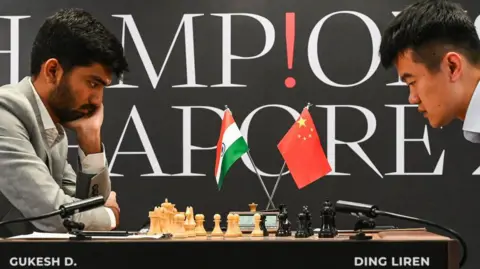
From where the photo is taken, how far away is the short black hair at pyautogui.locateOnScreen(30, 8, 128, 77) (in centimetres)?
277

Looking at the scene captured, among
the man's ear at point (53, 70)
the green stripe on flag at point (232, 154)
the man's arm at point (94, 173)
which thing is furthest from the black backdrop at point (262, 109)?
the man's ear at point (53, 70)

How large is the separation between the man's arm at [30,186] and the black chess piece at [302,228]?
2.34ft

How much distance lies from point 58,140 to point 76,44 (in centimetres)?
39

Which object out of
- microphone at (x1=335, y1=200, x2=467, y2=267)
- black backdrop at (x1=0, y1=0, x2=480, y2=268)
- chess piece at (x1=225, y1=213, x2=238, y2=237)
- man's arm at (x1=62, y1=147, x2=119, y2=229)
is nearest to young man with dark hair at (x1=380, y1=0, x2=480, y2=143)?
microphone at (x1=335, y1=200, x2=467, y2=267)

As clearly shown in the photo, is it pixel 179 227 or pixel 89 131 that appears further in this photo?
pixel 89 131

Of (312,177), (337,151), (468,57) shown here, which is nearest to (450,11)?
(468,57)

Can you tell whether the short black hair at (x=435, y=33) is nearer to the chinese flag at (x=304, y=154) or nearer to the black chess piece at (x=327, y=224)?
the black chess piece at (x=327, y=224)

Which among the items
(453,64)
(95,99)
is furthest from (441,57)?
(95,99)

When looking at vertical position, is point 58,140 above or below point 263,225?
above

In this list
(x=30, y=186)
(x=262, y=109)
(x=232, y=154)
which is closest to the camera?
(x=30, y=186)

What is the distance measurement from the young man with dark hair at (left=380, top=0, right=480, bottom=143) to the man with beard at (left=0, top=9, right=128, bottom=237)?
1.14m

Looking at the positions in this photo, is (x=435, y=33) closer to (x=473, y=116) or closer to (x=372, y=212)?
(x=473, y=116)

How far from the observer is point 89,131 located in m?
2.96
